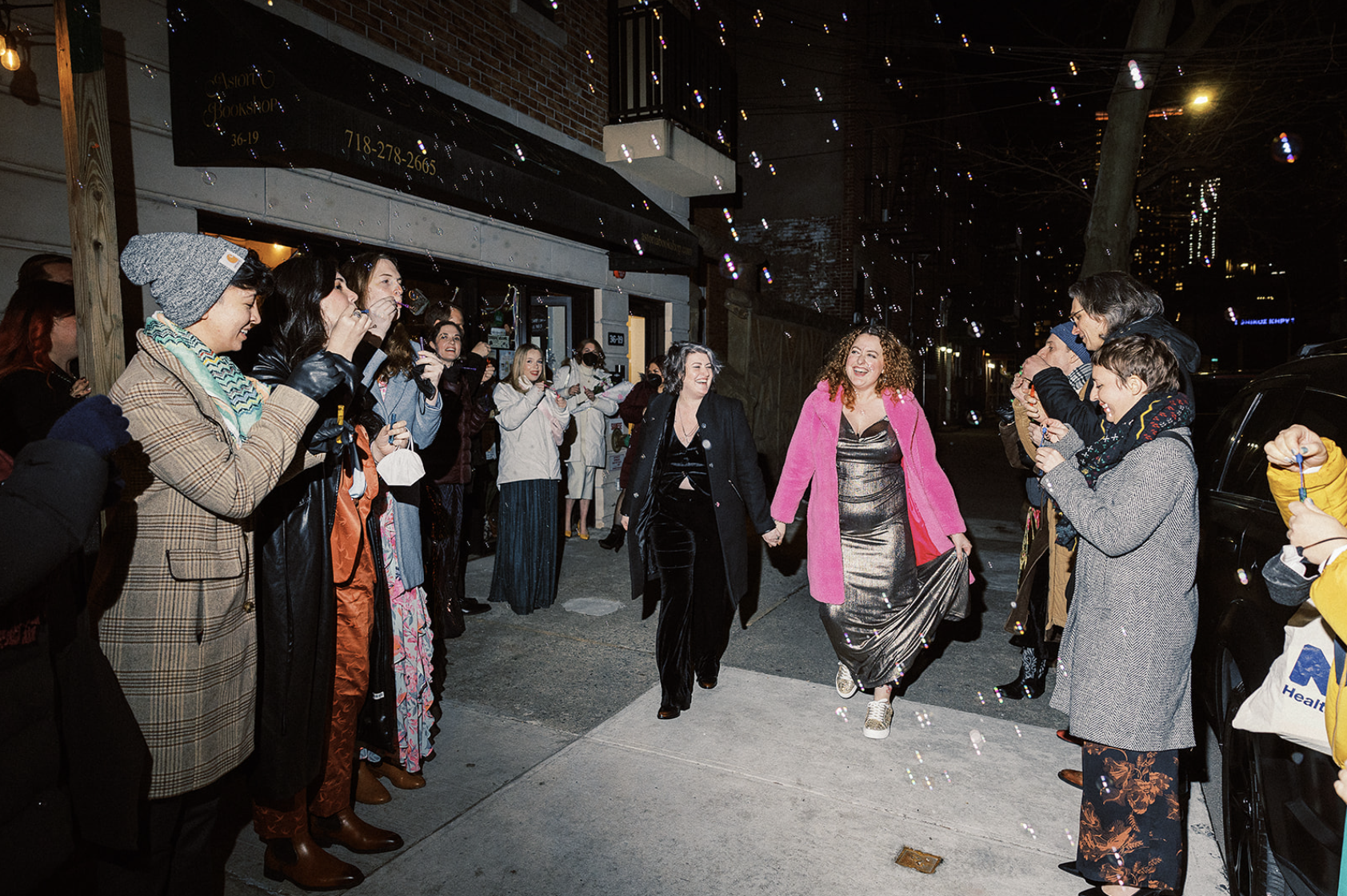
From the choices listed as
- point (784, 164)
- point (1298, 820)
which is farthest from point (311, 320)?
point (784, 164)

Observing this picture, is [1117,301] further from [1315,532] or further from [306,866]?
[306,866]

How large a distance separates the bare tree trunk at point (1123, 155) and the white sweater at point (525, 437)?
7361mm

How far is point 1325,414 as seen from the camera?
2.63m

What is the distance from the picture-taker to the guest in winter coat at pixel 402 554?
314cm

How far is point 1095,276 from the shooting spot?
319cm

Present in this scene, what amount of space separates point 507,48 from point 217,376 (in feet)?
23.0

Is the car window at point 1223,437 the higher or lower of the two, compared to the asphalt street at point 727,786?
higher

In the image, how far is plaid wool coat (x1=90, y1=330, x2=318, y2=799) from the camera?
1924 mm

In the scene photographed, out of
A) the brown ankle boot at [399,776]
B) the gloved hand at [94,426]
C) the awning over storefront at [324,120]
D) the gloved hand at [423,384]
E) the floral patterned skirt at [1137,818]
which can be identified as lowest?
the brown ankle boot at [399,776]

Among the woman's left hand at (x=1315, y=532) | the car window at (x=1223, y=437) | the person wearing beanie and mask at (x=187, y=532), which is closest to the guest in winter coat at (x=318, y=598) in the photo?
the person wearing beanie and mask at (x=187, y=532)

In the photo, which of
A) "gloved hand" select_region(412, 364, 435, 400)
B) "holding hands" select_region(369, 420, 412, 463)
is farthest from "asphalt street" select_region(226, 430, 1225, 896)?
"gloved hand" select_region(412, 364, 435, 400)

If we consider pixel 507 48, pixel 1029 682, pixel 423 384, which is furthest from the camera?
pixel 507 48

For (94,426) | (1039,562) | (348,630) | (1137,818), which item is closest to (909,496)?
(1039,562)

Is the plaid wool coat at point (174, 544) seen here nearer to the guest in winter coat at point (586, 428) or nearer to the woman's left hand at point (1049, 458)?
the woman's left hand at point (1049, 458)
